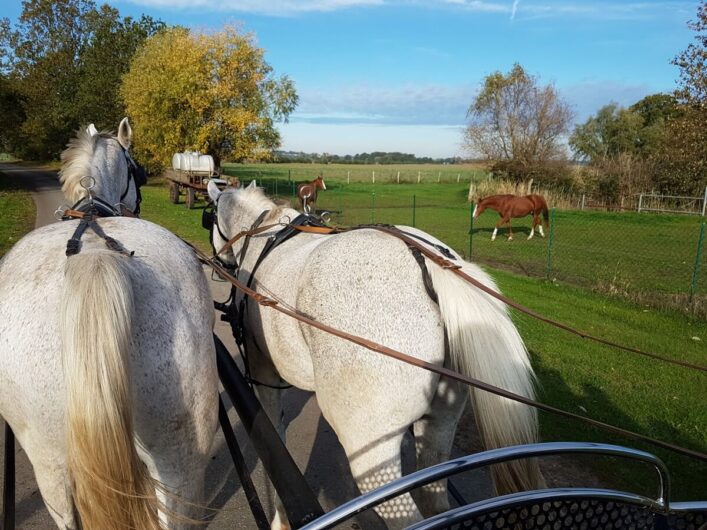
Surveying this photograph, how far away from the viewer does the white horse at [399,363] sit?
2229 millimetres

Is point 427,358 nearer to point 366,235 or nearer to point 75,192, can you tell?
point 366,235

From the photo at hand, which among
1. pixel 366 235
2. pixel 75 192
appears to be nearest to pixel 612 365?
pixel 366 235

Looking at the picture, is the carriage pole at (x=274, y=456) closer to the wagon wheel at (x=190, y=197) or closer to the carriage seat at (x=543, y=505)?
the carriage seat at (x=543, y=505)

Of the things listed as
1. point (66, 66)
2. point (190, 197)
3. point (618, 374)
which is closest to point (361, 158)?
point (66, 66)

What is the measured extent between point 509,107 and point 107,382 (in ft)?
123

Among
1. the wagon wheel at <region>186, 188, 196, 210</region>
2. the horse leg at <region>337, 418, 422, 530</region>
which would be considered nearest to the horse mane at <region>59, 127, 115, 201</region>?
the horse leg at <region>337, 418, 422, 530</region>

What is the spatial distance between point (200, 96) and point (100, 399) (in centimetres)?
2797

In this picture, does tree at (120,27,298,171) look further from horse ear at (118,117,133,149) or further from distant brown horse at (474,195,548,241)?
horse ear at (118,117,133,149)

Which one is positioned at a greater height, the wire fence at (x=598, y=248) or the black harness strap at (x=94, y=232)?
the black harness strap at (x=94, y=232)

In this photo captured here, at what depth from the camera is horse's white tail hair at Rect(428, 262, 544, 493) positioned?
2.27 meters

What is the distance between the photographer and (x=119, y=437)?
1.60 meters

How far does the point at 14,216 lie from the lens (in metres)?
17.0

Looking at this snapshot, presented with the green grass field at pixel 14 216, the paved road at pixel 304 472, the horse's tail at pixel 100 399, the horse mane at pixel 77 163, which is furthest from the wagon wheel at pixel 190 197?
the horse's tail at pixel 100 399

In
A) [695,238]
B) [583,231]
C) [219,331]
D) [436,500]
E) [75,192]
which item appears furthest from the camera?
[583,231]
